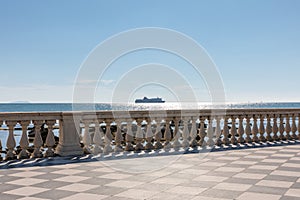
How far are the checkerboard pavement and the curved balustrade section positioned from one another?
936 mm

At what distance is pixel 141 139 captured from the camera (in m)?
8.23

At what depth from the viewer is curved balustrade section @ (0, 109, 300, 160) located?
707 centimetres

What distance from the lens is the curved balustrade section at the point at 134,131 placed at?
7066mm

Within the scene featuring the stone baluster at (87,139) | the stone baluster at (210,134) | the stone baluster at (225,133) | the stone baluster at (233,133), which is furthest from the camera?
the stone baluster at (233,133)

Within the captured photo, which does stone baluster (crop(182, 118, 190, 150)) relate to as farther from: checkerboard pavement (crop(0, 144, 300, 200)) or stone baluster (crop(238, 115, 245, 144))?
stone baluster (crop(238, 115, 245, 144))

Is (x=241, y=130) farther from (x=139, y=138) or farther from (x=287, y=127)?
(x=139, y=138)

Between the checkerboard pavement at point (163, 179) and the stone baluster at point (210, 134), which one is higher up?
the stone baluster at point (210, 134)

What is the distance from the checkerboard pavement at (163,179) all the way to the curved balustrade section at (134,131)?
36.8 inches

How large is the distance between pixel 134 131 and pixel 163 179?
349cm

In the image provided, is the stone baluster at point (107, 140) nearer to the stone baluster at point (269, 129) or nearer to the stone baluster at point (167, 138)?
the stone baluster at point (167, 138)

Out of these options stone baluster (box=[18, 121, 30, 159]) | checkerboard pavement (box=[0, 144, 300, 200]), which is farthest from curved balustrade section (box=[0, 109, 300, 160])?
checkerboard pavement (box=[0, 144, 300, 200])

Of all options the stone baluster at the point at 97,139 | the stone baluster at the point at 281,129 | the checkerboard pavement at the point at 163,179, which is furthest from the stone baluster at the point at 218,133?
the stone baluster at the point at 97,139

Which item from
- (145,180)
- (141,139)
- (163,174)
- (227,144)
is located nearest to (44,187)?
(145,180)

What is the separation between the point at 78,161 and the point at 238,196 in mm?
3740
